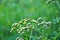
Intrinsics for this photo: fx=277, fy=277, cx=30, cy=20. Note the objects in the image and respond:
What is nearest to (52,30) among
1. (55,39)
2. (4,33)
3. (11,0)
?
(55,39)

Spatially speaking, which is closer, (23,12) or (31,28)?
(31,28)

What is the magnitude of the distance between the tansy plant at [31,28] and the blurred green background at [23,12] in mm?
385

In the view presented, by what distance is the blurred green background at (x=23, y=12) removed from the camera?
362cm

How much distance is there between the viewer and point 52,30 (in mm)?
3516

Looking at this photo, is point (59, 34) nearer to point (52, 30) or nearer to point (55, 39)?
point (55, 39)

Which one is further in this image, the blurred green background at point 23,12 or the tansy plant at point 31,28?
the blurred green background at point 23,12

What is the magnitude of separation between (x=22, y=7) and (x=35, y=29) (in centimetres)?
179

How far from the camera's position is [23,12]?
4.46 metres

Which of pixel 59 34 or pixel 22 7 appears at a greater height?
pixel 22 7

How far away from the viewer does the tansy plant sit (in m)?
2.86

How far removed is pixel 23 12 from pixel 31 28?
Answer: 159 cm

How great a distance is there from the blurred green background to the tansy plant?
1.26 ft

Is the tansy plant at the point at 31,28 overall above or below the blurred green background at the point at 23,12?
below

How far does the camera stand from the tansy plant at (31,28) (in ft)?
9.37
